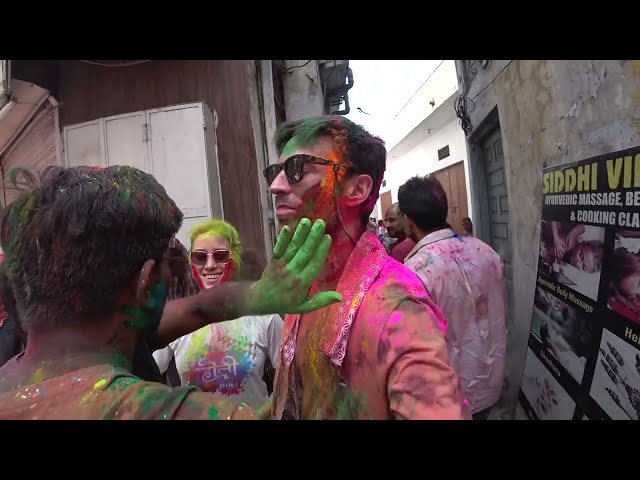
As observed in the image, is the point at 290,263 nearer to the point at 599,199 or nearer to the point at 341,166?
the point at 341,166

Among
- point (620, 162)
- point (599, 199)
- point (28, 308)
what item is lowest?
point (28, 308)

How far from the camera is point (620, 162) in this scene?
1688mm

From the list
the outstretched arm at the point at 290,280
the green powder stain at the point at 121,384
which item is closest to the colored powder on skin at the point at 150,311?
the green powder stain at the point at 121,384

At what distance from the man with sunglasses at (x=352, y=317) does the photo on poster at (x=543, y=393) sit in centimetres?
165

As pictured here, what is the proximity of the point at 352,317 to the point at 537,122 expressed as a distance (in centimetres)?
223

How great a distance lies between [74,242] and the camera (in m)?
0.84

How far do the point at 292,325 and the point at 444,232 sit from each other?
1.50 meters

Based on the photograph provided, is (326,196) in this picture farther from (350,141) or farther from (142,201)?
(142,201)

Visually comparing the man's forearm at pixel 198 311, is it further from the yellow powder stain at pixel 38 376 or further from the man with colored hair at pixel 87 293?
the yellow powder stain at pixel 38 376

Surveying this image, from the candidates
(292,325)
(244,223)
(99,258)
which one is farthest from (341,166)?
(244,223)

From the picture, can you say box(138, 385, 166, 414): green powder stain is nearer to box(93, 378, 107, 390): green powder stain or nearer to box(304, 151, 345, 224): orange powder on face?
box(93, 378, 107, 390): green powder stain

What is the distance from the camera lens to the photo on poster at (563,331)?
2068 millimetres

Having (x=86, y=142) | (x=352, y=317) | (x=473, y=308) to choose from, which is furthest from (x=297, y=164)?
(x=86, y=142)
